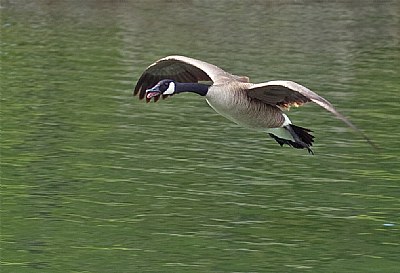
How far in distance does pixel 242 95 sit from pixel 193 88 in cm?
55

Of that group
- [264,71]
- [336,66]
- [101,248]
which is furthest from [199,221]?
[336,66]

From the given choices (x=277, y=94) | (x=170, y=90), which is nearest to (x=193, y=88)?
(x=170, y=90)

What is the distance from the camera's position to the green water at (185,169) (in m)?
12.6

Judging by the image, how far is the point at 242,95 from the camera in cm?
1237

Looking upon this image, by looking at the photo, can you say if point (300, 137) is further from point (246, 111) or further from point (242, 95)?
point (242, 95)

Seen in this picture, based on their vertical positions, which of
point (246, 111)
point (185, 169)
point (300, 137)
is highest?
point (246, 111)

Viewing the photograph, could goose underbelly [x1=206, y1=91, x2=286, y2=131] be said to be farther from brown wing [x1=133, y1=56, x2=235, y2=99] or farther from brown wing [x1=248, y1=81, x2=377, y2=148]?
brown wing [x1=133, y1=56, x2=235, y2=99]

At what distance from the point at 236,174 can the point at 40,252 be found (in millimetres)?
4658

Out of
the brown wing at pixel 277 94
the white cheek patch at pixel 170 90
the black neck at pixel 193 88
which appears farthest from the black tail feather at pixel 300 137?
the white cheek patch at pixel 170 90

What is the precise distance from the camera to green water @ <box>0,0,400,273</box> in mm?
12648

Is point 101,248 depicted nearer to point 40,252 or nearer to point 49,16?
point 40,252

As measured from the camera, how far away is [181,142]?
18953 millimetres

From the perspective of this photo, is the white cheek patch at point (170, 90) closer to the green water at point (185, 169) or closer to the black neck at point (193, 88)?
the black neck at point (193, 88)

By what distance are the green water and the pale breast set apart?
4.38 ft
